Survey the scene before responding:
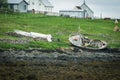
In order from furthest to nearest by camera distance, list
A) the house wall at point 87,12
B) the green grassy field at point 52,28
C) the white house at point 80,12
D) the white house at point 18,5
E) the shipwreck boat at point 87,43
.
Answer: the house wall at point 87,12 → the white house at point 80,12 → the white house at point 18,5 → the shipwreck boat at point 87,43 → the green grassy field at point 52,28

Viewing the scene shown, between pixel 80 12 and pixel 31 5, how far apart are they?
13171 millimetres

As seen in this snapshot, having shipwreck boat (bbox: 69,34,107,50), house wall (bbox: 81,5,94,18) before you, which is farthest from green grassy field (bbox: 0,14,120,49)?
house wall (bbox: 81,5,94,18)

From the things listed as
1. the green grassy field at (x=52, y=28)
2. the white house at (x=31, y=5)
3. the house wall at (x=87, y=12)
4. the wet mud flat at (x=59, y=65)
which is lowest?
the wet mud flat at (x=59, y=65)

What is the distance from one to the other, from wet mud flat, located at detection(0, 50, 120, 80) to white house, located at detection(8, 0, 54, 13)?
4502cm

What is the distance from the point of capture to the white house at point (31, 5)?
3701 inches

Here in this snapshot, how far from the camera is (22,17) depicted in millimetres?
75750

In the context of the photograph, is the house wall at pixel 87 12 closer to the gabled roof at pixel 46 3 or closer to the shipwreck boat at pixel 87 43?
the gabled roof at pixel 46 3

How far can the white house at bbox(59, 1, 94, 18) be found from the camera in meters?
105

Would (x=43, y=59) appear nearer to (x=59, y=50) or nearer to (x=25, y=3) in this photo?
(x=59, y=50)

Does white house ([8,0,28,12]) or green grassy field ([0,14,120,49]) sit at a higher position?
white house ([8,0,28,12])

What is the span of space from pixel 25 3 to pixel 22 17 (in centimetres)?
2109

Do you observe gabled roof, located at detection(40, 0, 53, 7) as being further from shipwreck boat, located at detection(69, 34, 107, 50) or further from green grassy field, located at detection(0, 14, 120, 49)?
shipwreck boat, located at detection(69, 34, 107, 50)

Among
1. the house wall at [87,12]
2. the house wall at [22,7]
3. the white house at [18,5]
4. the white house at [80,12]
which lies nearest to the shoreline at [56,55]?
the white house at [18,5]

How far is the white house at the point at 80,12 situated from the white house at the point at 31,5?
458 centimetres
